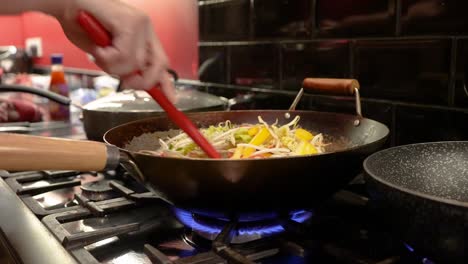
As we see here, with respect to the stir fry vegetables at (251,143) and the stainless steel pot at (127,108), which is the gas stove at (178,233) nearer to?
the stir fry vegetables at (251,143)

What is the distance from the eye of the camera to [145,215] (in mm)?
891

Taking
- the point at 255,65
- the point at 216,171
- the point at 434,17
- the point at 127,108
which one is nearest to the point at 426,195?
the point at 216,171

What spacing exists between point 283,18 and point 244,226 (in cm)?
67

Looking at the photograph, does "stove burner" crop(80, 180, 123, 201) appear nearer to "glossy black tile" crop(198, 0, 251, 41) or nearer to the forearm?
the forearm

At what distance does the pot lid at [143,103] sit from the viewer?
3.95 ft

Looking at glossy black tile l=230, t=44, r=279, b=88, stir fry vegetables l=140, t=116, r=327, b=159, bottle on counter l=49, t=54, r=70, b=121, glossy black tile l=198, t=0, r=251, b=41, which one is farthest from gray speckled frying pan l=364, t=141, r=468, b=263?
bottle on counter l=49, t=54, r=70, b=121

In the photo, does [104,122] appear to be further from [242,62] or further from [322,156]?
[322,156]

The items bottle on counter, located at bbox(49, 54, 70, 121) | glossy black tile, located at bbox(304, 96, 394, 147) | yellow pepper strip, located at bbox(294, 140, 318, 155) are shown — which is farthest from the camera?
bottle on counter, located at bbox(49, 54, 70, 121)

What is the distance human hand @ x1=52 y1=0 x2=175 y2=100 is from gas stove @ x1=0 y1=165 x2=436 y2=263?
0.80ft

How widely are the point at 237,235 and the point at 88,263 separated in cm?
23

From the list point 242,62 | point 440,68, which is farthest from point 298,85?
point 440,68

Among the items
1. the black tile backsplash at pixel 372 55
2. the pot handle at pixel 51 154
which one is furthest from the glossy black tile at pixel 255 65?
the pot handle at pixel 51 154

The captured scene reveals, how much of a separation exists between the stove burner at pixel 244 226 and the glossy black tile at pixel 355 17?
0.44 m

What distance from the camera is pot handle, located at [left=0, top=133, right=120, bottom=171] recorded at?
0.61m
